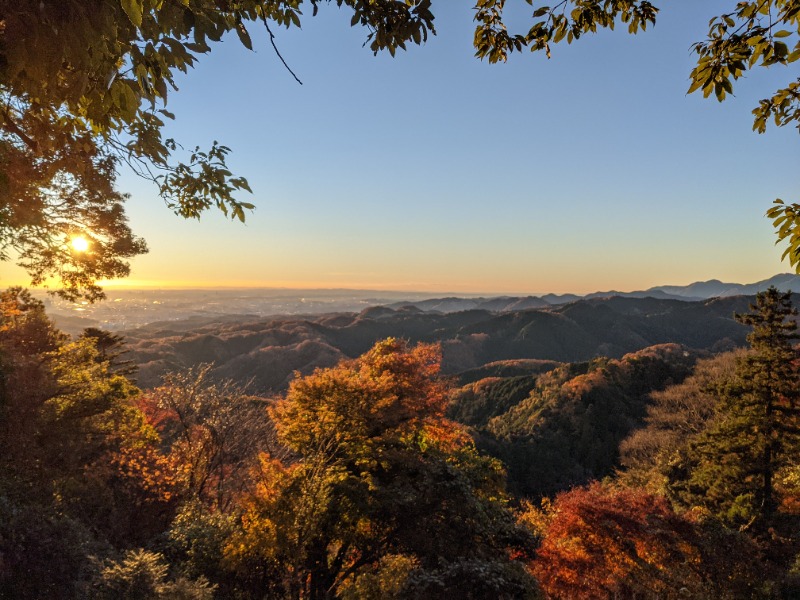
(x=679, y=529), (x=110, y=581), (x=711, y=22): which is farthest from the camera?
(x=679, y=529)

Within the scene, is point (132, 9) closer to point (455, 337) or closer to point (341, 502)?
point (341, 502)

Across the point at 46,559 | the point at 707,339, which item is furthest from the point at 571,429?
the point at 707,339

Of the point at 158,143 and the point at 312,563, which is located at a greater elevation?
the point at 158,143

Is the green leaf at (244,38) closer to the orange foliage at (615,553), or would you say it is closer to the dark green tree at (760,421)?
the orange foliage at (615,553)

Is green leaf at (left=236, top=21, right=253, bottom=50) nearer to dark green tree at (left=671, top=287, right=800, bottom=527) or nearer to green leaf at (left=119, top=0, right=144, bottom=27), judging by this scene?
green leaf at (left=119, top=0, right=144, bottom=27)

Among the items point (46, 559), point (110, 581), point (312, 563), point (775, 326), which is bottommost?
point (312, 563)

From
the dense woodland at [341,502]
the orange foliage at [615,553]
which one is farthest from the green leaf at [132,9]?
the orange foliage at [615,553]

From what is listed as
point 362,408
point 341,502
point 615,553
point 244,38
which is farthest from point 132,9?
point 615,553

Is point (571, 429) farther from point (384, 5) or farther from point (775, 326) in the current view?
point (384, 5)

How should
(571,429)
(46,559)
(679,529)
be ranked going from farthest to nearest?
(571,429)
(679,529)
(46,559)
